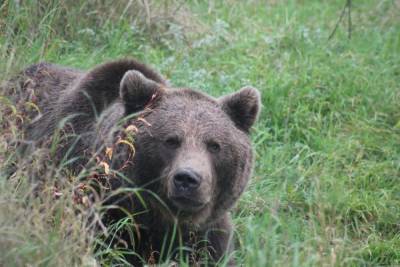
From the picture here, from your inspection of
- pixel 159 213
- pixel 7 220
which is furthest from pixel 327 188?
pixel 7 220

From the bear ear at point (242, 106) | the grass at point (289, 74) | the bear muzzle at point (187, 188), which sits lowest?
the grass at point (289, 74)

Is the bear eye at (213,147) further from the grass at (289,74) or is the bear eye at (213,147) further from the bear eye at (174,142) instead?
the grass at (289,74)

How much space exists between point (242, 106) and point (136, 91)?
0.75 metres

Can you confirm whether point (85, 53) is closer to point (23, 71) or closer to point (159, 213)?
point (23, 71)

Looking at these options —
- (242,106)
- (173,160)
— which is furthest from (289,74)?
(173,160)

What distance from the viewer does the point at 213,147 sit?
5.36 m

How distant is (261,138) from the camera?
296 inches

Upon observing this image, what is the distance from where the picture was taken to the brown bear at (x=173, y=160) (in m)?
5.14

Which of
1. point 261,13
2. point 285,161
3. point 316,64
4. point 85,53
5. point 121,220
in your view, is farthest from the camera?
point 261,13

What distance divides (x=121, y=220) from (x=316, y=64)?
13.4 ft

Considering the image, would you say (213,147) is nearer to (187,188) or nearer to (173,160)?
(173,160)

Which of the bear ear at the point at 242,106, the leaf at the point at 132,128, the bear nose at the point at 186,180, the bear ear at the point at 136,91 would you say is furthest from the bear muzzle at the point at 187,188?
the bear ear at the point at 242,106

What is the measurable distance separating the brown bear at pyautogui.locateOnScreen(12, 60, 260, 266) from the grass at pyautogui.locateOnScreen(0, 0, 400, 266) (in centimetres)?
37

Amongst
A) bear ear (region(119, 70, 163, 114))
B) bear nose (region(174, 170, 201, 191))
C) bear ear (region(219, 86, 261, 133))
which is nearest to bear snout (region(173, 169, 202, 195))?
bear nose (region(174, 170, 201, 191))
